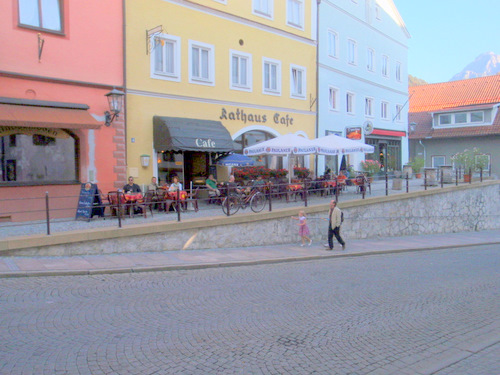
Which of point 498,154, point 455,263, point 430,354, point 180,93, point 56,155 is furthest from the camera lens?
point 498,154

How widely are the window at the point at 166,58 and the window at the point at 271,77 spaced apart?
479 centimetres

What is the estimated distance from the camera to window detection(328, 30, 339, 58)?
24.3 m

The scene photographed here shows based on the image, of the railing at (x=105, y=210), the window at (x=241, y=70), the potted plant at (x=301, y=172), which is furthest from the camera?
the potted plant at (x=301, y=172)

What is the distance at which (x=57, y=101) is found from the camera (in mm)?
13219

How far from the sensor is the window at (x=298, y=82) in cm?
2169

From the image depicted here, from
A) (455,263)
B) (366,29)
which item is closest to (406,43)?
(366,29)

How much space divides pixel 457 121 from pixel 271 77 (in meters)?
23.3

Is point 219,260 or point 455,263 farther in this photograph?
point 455,263

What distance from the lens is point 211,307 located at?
22.6 feet

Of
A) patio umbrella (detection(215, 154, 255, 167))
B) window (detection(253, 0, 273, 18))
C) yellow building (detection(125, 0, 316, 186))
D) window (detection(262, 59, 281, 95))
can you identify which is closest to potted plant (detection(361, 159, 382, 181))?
yellow building (detection(125, 0, 316, 186))

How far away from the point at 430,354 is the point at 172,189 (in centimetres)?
1036

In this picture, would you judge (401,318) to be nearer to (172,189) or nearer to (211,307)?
(211,307)

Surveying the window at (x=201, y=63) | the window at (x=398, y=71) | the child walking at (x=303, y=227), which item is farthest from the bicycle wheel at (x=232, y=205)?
the window at (x=398, y=71)

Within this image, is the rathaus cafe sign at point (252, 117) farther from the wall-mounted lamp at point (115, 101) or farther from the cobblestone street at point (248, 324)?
the cobblestone street at point (248, 324)
